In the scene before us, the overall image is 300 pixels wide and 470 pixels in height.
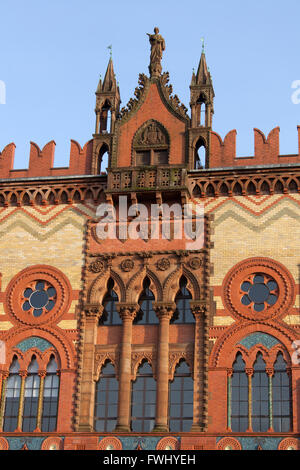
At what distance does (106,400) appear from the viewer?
30.1 meters

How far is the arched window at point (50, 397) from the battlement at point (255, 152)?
28.3 feet

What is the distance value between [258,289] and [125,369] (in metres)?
4.93

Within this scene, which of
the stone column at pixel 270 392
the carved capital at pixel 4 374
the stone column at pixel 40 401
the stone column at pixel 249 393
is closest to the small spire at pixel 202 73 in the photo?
the stone column at pixel 249 393

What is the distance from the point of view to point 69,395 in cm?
3008

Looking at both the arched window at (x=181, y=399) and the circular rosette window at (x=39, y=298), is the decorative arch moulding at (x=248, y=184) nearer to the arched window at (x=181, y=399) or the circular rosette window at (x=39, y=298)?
the circular rosette window at (x=39, y=298)

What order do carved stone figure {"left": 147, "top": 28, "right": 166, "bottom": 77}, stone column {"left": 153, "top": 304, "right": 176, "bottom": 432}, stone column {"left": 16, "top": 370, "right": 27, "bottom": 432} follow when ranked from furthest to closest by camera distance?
1. carved stone figure {"left": 147, "top": 28, "right": 166, "bottom": 77}
2. stone column {"left": 16, "top": 370, "right": 27, "bottom": 432}
3. stone column {"left": 153, "top": 304, "right": 176, "bottom": 432}

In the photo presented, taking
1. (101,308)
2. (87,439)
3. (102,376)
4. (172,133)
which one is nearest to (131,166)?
(172,133)

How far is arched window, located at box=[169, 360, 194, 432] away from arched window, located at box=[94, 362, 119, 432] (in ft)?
5.85

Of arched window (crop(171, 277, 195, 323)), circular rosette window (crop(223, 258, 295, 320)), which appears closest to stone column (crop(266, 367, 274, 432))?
circular rosette window (crop(223, 258, 295, 320))

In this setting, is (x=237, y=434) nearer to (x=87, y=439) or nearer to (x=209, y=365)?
(x=209, y=365)

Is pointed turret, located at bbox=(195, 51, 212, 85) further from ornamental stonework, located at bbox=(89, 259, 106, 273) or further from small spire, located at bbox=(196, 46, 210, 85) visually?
ornamental stonework, located at bbox=(89, 259, 106, 273)

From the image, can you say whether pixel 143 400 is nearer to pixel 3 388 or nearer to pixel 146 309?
pixel 146 309

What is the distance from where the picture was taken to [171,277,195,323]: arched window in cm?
3073

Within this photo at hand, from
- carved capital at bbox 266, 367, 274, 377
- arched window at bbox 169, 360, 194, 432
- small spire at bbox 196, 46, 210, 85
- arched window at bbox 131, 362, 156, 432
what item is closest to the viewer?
carved capital at bbox 266, 367, 274, 377
